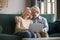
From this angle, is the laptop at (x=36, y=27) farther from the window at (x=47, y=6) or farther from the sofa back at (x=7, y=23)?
the window at (x=47, y=6)

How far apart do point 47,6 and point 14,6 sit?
3.52 ft

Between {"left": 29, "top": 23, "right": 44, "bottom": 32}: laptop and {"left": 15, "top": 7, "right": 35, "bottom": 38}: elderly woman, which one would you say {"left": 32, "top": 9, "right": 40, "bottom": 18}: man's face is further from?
{"left": 29, "top": 23, "right": 44, "bottom": 32}: laptop

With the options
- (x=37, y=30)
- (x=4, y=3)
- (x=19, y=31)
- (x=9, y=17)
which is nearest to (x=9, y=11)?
(x=4, y=3)

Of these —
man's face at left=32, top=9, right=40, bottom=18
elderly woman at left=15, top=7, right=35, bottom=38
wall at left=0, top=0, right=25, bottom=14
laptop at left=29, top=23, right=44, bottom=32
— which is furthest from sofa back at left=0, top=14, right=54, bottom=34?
wall at left=0, top=0, right=25, bottom=14

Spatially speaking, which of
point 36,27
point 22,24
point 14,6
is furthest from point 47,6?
point 36,27

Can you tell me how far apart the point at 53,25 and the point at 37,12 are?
0.51 m

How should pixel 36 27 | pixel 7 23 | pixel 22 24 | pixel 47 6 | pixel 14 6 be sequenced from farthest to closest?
pixel 14 6 < pixel 47 6 < pixel 7 23 < pixel 22 24 < pixel 36 27

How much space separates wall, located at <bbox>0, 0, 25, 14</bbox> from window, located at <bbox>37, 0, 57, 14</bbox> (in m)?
0.57

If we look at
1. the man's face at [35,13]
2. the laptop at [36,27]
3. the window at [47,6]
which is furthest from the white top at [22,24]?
the window at [47,6]

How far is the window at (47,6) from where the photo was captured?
17.1 feet

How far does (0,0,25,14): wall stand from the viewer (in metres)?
5.32

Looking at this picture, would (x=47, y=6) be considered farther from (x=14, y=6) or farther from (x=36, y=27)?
(x=36, y=27)

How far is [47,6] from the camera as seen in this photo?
17.1 feet

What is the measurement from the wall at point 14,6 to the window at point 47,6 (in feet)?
1.88
